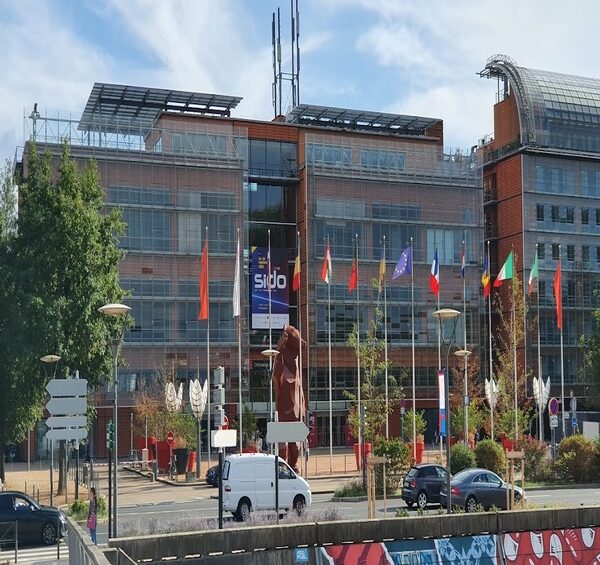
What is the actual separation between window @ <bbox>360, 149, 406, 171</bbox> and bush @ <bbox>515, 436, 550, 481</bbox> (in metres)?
40.0

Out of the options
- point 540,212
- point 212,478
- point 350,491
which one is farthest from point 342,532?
point 540,212

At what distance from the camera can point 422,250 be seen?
7938 centimetres

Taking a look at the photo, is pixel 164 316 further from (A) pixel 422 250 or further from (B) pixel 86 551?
(B) pixel 86 551

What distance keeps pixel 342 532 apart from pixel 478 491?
14.1 m

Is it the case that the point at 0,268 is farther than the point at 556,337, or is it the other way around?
the point at 556,337

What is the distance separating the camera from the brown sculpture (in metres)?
40.4

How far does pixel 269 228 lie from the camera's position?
81.4 m

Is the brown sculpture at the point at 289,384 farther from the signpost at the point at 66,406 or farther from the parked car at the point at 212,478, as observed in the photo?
the signpost at the point at 66,406

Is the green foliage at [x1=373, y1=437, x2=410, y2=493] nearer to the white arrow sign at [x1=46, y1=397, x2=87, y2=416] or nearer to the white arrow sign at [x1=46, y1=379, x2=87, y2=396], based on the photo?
the white arrow sign at [x1=46, y1=379, x2=87, y2=396]

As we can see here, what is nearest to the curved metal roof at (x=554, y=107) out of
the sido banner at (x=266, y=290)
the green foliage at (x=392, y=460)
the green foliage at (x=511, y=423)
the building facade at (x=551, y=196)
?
the building facade at (x=551, y=196)

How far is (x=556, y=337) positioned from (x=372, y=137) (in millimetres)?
22259

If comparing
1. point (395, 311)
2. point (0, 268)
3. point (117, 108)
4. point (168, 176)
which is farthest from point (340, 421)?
point (0, 268)

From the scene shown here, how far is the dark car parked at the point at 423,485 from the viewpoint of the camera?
33250mm

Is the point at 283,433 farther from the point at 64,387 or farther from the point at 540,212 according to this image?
the point at 540,212
